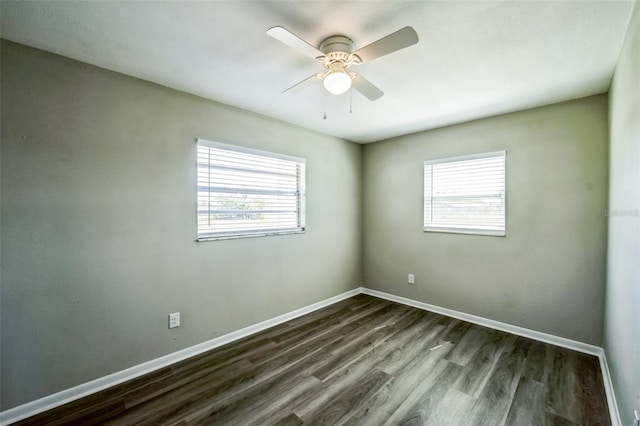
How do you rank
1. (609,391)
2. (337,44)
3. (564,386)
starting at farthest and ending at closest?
(564,386)
(609,391)
(337,44)

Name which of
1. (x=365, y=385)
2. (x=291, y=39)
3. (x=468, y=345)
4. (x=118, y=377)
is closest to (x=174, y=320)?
(x=118, y=377)

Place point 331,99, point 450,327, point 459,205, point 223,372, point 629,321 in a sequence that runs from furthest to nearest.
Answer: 1. point 459,205
2. point 450,327
3. point 331,99
4. point 223,372
5. point 629,321

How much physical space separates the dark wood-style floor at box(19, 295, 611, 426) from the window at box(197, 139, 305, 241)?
1212 mm

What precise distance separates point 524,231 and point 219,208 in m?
3.24

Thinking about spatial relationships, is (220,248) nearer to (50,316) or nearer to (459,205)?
(50,316)

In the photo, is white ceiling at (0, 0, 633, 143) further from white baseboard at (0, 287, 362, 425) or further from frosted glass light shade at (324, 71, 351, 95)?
white baseboard at (0, 287, 362, 425)

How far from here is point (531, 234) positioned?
2.88 meters

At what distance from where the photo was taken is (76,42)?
1.77m

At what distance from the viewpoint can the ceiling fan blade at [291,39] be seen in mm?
1326

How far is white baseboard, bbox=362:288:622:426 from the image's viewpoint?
1892 millimetres

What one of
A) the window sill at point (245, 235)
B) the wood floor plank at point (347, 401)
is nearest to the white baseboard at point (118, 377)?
the window sill at point (245, 235)

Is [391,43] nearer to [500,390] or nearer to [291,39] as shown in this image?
[291,39]

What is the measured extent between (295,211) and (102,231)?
1977 mm

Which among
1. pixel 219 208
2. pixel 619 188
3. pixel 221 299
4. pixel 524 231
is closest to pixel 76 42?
A: pixel 219 208
